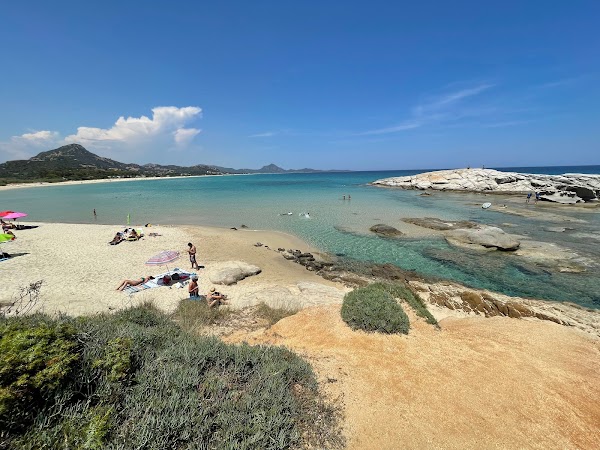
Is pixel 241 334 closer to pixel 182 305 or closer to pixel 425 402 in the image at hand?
pixel 182 305

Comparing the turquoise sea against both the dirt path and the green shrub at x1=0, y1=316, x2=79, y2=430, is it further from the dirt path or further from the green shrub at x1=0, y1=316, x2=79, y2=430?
the green shrub at x1=0, y1=316, x2=79, y2=430

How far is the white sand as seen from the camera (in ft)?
36.4

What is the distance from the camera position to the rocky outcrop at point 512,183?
4319 cm

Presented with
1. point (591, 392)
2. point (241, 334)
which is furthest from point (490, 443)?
point (241, 334)

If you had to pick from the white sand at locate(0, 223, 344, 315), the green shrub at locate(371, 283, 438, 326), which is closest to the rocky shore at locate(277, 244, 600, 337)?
the green shrub at locate(371, 283, 438, 326)

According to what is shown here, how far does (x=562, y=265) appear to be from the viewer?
1598cm

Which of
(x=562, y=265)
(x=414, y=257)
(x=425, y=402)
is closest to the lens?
(x=425, y=402)

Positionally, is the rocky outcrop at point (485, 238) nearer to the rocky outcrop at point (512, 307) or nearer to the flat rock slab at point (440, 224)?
the flat rock slab at point (440, 224)

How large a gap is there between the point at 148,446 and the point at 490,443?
17.0ft

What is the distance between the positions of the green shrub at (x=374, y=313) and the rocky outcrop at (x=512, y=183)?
51117 millimetres

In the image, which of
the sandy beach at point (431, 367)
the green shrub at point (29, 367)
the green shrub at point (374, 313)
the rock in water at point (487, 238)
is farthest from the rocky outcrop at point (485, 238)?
the green shrub at point (29, 367)

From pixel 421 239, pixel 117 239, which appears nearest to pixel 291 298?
pixel 117 239

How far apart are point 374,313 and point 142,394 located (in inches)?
251

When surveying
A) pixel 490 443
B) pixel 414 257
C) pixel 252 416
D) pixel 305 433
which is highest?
pixel 252 416
